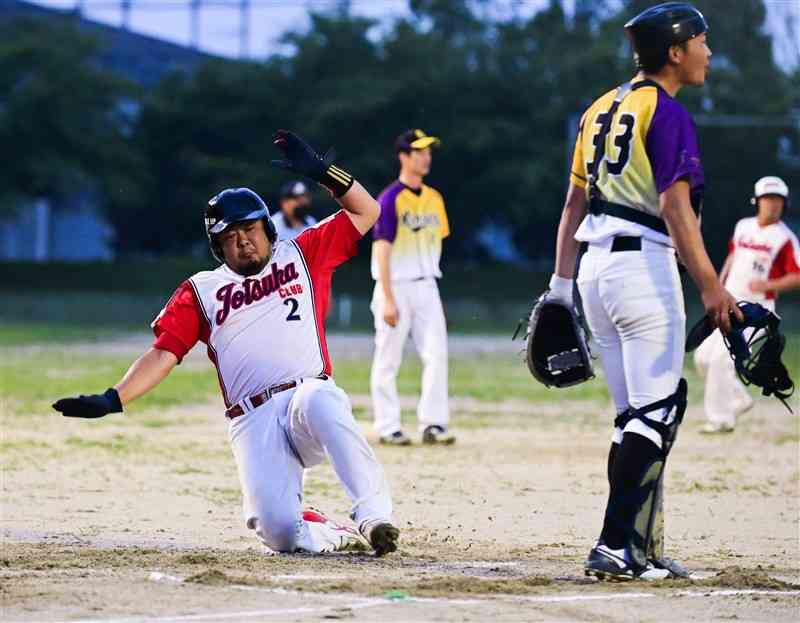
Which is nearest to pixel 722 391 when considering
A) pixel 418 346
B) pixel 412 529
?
pixel 418 346

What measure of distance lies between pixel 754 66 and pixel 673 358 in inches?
1425

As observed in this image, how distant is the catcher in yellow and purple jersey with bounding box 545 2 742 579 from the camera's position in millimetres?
6617

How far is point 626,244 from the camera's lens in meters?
6.69

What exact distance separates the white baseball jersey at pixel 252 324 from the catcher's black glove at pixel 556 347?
0.98 metres

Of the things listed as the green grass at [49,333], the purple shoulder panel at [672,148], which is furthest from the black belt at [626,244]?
the green grass at [49,333]

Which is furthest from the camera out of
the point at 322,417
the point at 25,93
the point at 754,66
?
the point at 25,93

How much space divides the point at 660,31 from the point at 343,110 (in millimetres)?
39059

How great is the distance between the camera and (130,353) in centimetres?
2481

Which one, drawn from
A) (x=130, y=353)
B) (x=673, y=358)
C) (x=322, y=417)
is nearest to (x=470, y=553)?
(x=322, y=417)

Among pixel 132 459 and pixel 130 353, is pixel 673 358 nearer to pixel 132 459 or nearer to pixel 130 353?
pixel 132 459

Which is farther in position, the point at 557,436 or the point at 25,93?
the point at 25,93

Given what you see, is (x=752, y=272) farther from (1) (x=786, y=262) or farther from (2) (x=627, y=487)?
(2) (x=627, y=487)

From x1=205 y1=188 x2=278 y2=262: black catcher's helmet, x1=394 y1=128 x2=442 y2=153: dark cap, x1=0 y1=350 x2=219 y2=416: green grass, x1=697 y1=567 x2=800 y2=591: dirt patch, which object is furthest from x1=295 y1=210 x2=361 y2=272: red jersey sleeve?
x1=0 y1=350 x2=219 y2=416: green grass

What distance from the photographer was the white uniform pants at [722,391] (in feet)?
47.2
